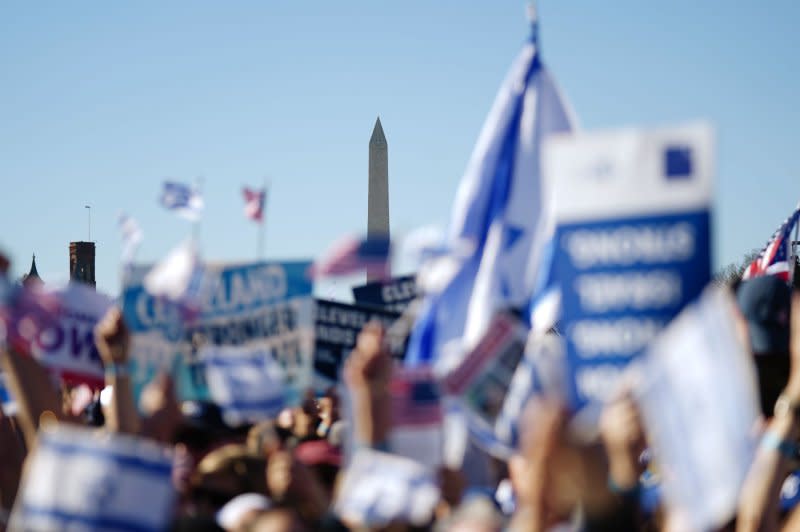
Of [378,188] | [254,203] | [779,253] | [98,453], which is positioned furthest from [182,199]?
[378,188]

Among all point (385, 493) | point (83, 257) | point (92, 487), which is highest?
point (92, 487)

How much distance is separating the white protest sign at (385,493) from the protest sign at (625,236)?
609 mm

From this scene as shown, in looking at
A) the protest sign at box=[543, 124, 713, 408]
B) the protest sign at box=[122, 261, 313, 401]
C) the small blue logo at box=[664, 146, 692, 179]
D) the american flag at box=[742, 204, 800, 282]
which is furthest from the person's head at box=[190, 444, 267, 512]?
the american flag at box=[742, 204, 800, 282]

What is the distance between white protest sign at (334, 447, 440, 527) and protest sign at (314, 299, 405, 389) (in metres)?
2.70

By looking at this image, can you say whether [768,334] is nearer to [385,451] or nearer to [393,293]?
[385,451]

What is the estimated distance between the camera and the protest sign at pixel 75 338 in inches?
211

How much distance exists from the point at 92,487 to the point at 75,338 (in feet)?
6.37

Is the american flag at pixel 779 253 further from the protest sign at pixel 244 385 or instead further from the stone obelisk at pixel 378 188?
the stone obelisk at pixel 378 188

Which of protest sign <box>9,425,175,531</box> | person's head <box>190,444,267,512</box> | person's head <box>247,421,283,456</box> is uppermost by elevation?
protest sign <box>9,425,175,531</box>

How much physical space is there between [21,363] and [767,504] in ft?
8.49

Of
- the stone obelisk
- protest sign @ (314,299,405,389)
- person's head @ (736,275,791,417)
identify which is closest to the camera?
person's head @ (736,275,791,417)

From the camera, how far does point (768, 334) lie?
5781 millimetres

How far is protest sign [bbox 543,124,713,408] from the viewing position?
3.48m

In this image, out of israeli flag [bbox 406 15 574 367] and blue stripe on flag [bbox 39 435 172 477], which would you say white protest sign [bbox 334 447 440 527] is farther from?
israeli flag [bbox 406 15 574 367]
